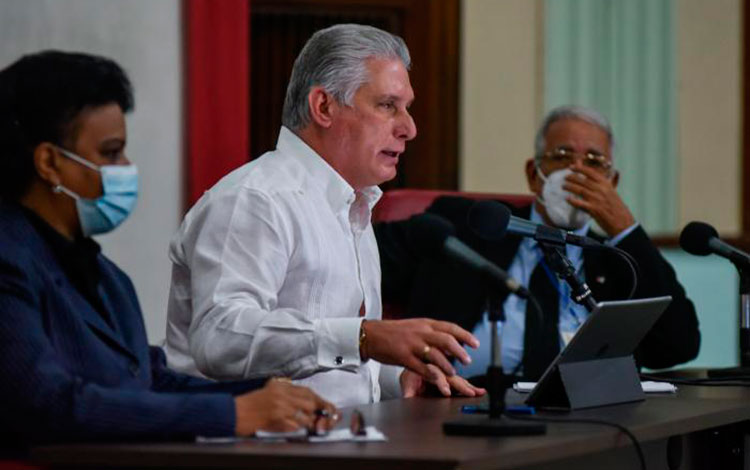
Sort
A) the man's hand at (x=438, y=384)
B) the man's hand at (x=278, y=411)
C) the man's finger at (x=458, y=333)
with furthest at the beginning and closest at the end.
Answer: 1. the man's hand at (x=438, y=384)
2. the man's finger at (x=458, y=333)
3. the man's hand at (x=278, y=411)

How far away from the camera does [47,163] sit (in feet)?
6.87

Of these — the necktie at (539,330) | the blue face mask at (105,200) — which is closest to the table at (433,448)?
the blue face mask at (105,200)

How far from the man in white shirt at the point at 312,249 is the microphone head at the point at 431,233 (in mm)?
228

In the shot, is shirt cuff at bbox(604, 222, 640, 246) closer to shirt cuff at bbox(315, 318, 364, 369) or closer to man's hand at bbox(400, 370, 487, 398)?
man's hand at bbox(400, 370, 487, 398)

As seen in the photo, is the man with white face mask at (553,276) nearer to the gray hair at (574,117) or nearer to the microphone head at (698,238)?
the gray hair at (574,117)

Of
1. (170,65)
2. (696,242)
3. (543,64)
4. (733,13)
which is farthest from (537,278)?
(733,13)

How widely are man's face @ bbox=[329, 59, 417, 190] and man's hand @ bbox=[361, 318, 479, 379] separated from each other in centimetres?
57

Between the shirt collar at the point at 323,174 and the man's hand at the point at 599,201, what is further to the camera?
the man's hand at the point at 599,201

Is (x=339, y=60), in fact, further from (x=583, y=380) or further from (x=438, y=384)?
(x=583, y=380)

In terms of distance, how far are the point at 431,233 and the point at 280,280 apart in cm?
63

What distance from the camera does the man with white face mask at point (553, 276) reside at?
369cm

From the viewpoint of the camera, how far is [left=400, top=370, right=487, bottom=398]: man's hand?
2.42 meters

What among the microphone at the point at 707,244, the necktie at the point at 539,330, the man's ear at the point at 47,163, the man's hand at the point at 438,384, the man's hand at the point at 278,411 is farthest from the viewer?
the necktie at the point at 539,330

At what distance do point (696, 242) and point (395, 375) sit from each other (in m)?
0.67
